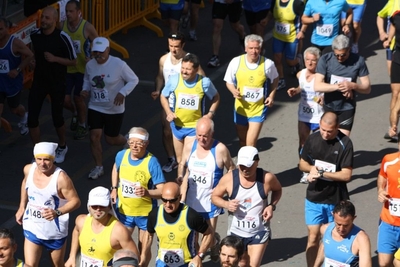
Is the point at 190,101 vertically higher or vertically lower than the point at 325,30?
higher

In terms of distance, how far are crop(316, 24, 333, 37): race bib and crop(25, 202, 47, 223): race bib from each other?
264 inches

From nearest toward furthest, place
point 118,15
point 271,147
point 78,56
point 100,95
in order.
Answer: point 100,95 → point 271,147 → point 78,56 → point 118,15

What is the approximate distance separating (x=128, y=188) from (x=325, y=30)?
591 cm

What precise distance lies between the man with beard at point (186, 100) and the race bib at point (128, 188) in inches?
74.9

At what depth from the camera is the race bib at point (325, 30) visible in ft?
49.4

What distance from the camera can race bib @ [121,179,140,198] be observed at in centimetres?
1020

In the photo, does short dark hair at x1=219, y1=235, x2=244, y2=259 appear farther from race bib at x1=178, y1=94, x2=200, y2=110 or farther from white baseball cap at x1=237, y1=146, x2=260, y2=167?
race bib at x1=178, y1=94, x2=200, y2=110

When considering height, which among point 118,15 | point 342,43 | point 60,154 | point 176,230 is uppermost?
point 342,43

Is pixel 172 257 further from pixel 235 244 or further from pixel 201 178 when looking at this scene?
pixel 201 178

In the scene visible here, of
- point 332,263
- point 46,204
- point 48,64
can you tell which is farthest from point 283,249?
A: point 48,64

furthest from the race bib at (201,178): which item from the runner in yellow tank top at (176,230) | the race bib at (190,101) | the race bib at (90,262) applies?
the race bib at (90,262)

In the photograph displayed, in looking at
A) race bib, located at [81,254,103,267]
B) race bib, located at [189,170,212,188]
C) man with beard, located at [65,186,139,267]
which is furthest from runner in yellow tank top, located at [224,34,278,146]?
race bib, located at [81,254,103,267]

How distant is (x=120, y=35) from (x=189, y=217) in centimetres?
1027

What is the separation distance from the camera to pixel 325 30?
15062mm
